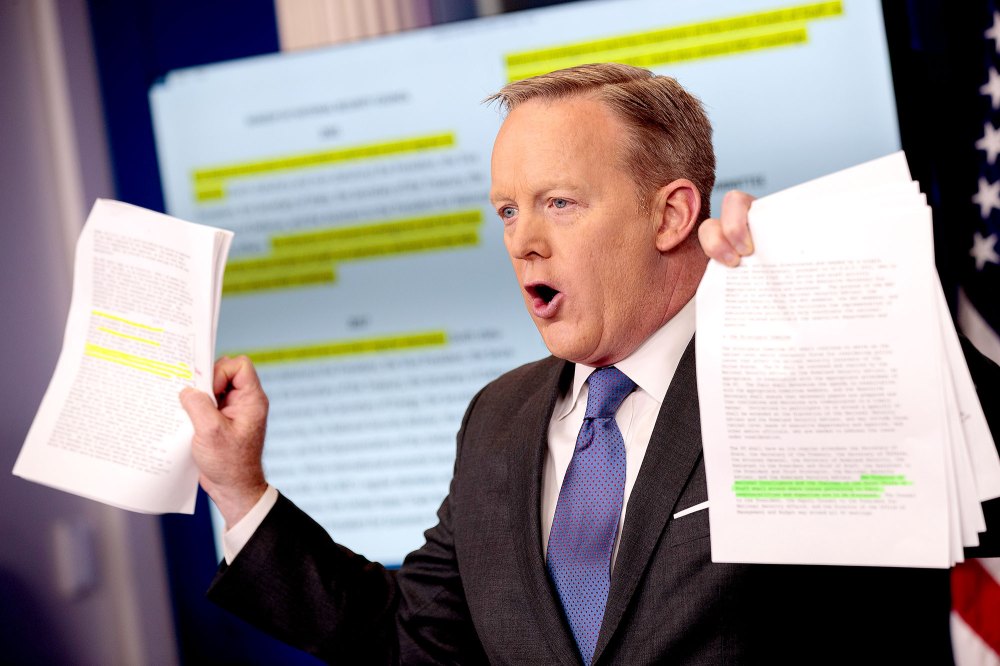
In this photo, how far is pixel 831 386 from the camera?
1.08 m

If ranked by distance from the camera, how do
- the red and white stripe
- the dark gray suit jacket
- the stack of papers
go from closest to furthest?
the stack of papers → the dark gray suit jacket → the red and white stripe

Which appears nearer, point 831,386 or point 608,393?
point 831,386

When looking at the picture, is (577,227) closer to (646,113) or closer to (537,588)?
(646,113)

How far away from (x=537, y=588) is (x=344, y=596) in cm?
39

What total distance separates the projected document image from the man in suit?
3.65 ft

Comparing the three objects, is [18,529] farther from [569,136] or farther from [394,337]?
[569,136]

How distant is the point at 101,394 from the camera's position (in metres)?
1.49

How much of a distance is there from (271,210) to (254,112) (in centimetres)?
31

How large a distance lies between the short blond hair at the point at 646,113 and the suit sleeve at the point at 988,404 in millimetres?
525

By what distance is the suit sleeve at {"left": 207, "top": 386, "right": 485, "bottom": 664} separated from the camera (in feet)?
5.17

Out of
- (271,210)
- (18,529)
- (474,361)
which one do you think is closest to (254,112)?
(271,210)

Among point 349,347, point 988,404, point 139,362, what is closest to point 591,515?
point 988,404

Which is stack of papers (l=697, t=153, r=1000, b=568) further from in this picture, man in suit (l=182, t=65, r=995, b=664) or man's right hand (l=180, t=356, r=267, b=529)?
man's right hand (l=180, t=356, r=267, b=529)

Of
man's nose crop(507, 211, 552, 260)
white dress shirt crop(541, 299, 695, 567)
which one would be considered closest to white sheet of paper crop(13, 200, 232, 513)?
man's nose crop(507, 211, 552, 260)
